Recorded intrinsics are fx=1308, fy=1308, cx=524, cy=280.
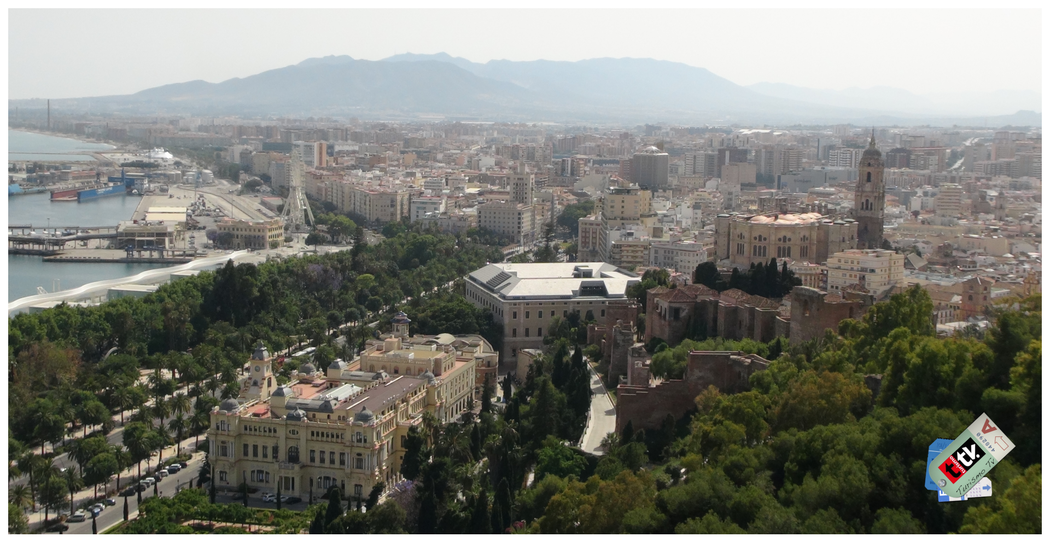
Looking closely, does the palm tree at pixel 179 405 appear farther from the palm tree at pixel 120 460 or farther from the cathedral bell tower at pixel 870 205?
the cathedral bell tower at pixel 870 205

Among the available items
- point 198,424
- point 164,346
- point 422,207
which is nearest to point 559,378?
point 198,424

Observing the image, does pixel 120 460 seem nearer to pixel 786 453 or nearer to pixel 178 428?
pixel 178 428

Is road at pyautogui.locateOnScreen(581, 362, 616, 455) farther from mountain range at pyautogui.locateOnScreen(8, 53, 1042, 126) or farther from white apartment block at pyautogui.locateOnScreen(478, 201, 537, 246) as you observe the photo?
mountain range at pyautogui.locateOnScreen(8, 53, 1042, 126)

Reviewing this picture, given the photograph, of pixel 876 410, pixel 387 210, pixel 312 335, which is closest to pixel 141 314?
pixel 312 335

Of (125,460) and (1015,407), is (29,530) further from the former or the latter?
Result: (1015,407)

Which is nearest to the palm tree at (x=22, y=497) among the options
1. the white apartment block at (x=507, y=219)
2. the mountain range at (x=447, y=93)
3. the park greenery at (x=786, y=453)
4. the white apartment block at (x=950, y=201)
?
the park greenery at (x=786, y=453)
